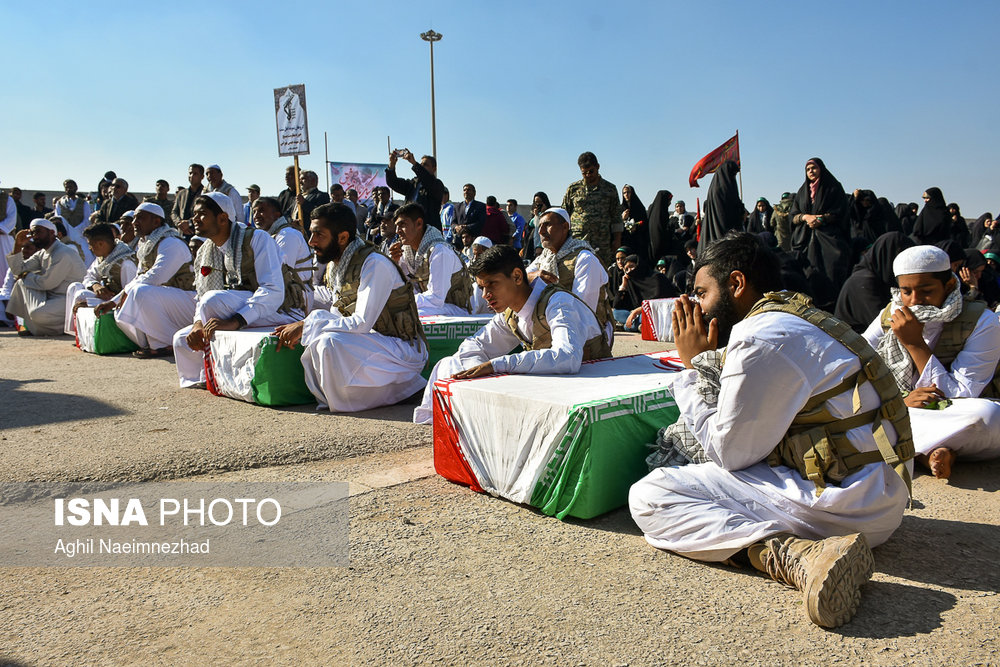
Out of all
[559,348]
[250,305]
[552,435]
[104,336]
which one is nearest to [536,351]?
[559,348]

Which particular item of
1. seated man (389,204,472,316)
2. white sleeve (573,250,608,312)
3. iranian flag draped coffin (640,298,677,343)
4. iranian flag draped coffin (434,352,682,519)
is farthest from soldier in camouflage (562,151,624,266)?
iranian flag draped coffin (434,352,682,519)

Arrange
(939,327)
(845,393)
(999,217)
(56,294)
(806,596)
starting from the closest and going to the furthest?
(806,596)
(845,393)
(939,327)
(56,294)
(999,217)

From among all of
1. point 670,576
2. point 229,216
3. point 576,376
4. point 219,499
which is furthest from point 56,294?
point 670,576

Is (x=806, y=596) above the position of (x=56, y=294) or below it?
below

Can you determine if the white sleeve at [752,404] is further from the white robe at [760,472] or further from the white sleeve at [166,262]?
the white sleeve at [166,262]

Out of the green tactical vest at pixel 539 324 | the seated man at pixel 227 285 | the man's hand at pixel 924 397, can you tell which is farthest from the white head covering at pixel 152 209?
the man's hand at pixel 924 397

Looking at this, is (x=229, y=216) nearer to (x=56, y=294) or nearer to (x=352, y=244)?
(x=352, y=244)

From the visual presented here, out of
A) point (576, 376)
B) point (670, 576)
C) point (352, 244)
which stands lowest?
point (670, 576)

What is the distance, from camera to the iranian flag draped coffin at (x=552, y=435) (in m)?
2.98

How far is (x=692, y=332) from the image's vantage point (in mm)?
2648

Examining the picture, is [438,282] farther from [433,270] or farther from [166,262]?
[166,262]

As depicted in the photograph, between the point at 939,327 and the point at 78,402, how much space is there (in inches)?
205

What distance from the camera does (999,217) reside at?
11586mm

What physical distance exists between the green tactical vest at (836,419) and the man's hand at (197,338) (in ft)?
14.2
